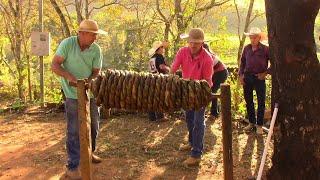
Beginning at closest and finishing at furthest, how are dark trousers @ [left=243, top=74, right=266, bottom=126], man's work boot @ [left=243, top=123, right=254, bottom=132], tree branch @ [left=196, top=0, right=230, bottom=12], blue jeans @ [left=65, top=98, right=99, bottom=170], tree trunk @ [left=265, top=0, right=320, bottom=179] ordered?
tree trunk @ [left=265, top=0, right=320, bottom=179] → blue jeans @ [left=65, top=98, right=99, bottom=170] → dark trousers @ [left=243, top=74, right=266, bottom=126] → man's work boot @ [left=243, top=123, right=254, bottom=132] → tree branch @ [left=196, top=0, right=230, bottom=12]

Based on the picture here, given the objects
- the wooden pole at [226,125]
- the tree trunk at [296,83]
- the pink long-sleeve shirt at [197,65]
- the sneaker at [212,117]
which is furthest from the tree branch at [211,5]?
the wooden pole at [226,125]

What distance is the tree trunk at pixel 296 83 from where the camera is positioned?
13.9 ft

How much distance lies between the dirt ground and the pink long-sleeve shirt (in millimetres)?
1263

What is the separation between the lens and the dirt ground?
6.04 m

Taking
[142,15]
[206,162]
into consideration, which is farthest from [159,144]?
[142,15]

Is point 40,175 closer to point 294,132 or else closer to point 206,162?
point 206,162

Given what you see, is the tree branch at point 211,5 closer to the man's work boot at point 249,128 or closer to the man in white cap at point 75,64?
the man's work boot at point 249,128

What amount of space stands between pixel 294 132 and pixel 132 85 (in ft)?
5.74

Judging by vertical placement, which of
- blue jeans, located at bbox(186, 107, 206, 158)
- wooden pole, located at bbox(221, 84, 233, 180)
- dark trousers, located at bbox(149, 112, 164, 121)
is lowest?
dark trousers, located at bbox(149, 112, 164, 121)

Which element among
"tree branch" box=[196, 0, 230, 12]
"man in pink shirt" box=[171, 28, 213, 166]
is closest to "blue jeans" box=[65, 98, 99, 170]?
"man in pink shirt" box=[171, 28, 213, 166]

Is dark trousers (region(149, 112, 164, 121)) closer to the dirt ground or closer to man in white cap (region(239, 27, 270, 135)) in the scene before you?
the dirt ground

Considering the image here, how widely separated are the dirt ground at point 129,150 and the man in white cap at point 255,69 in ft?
1.80

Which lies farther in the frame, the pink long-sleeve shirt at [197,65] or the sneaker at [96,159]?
the sneaker at [96,159]

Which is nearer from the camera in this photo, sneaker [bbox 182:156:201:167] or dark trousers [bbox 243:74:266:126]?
sneaker [bbox 182:156:201:167]
